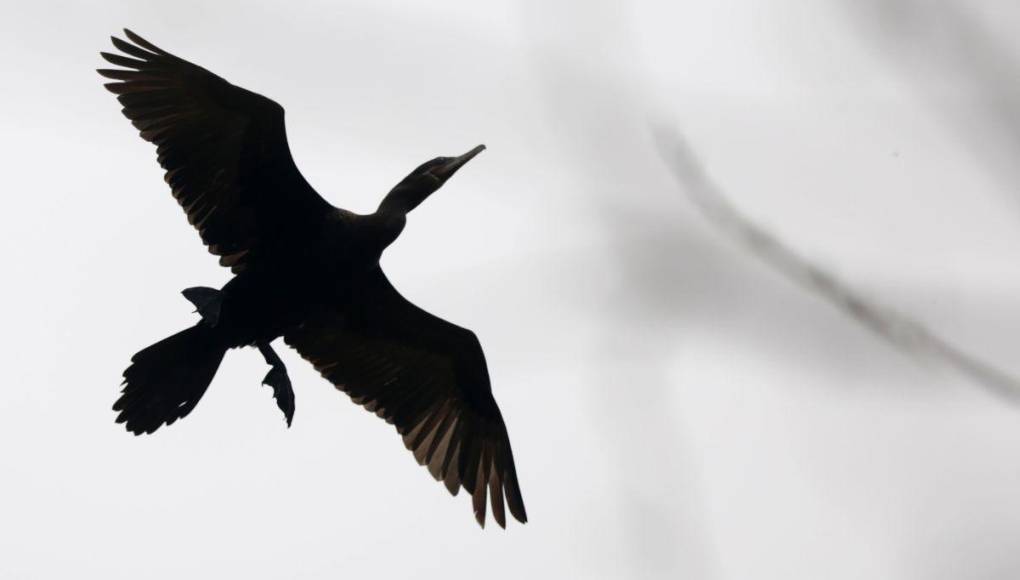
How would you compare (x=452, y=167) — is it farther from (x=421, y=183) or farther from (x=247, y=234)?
(x=247, y=234)

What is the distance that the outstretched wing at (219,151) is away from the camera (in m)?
6.26

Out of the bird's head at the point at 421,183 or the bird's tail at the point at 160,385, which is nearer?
the bird's tail at the point at 160,385

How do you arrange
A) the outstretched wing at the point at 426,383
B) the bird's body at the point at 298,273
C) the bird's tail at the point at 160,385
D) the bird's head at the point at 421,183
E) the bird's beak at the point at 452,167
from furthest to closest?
the outstretched wing at the point at 426,383, the bird's beak at the point at 452,167, the bird's head at the point at 421,183, the bird's body at the point at 298,273, the bird's tail at the point at 160,385

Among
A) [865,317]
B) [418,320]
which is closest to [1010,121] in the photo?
[865,317]

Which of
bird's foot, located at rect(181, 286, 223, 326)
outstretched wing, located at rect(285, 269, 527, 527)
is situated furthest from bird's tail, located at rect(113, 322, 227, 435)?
outstretched wing, located at rect(285, 269, 527, 527)

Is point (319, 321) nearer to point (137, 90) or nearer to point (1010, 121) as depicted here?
point (137, 90)

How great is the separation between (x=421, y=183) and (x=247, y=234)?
945mm

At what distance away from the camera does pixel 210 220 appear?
21.3 ft

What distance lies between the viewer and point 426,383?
24.0 feet

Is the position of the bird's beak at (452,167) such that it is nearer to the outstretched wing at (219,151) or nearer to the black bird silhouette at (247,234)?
the black bird silhouette at (247,234)

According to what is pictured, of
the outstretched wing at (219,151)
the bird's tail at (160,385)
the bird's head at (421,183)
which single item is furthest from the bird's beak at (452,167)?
the bird's tail at (160,385)

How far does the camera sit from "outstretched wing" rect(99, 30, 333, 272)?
626 centimetres

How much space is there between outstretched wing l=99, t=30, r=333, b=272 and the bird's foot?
30cm

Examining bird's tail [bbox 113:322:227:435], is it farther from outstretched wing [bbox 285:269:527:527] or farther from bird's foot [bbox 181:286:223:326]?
outstretched wing [bbox 285:269:527:527]
